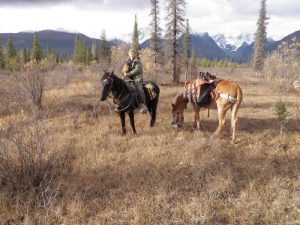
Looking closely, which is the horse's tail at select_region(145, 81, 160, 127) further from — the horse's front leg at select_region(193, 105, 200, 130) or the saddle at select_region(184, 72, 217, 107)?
the horse's front leg at select_region(193, 105, 200, 130)

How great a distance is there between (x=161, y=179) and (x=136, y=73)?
14.2 ft

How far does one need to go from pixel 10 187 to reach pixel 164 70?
115ft

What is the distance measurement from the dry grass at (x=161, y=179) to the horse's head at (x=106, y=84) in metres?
1.29

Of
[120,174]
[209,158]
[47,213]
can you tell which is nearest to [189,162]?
[209,158]

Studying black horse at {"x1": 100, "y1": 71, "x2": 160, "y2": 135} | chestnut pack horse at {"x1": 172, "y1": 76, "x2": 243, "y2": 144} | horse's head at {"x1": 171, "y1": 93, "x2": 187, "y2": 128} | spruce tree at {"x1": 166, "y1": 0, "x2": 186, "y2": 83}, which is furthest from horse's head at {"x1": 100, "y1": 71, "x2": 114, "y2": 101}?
spruce tree at {"x1": 166, "y1": 0, "x2": 186, "y2": 83}

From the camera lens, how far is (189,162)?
22.2ft

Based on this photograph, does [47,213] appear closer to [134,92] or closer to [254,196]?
[254,196]

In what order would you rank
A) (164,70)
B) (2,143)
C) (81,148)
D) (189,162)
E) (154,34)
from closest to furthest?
(2,143)
(189,162)
(81,148)
(154,34)
(164,70)

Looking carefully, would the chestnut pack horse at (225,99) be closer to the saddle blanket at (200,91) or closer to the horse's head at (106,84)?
the saddle blanket at (200,91)

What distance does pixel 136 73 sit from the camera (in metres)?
9.21

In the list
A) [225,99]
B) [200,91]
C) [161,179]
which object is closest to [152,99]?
[200,91]

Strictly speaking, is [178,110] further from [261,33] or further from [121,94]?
[261,33]

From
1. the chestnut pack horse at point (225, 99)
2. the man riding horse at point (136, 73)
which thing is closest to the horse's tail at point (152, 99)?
the man riding horse at point (136, 73)

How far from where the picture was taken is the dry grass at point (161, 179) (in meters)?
4.71
